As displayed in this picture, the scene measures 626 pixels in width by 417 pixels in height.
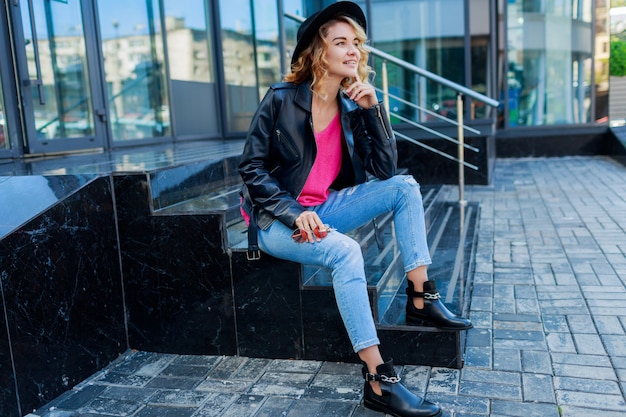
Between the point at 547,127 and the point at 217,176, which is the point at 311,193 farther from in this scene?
the point at 547,127

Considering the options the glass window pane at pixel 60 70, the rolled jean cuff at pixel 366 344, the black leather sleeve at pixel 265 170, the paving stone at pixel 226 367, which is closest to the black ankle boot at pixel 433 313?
the rolled jean cuff at pixel 366 344

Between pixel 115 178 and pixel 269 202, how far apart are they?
93 centimetres

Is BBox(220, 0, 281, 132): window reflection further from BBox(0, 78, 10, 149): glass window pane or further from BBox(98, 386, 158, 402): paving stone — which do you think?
BBox(98, 386, 158, 402): paving stone

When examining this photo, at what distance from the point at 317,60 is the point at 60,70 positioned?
3.62 m

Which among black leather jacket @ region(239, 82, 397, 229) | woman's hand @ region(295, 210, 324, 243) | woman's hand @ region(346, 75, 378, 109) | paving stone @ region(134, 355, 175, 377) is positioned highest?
woman's hand @ region(346, 75, 378, 109)

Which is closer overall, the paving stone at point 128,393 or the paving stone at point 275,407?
the paving stone at point 275,407

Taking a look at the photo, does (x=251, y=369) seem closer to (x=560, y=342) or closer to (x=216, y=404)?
(x=216, y=404)

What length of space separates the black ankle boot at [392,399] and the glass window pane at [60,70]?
149 inches

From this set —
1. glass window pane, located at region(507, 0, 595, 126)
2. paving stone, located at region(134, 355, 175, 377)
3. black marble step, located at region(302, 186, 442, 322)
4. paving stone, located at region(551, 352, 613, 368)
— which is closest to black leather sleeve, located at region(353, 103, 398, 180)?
black marble step, located at region(302, 186, 442, 322)

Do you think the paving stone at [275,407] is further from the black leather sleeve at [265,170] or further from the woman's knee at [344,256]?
the black leather sleeve at [265,170]

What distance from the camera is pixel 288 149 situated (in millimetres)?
2461

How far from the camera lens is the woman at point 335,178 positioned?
89.6 inches

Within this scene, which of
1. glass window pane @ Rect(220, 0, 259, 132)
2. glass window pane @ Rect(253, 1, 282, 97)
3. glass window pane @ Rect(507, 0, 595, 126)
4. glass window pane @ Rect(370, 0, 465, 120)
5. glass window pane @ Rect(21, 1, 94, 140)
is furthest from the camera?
glass window pane @ Rect(507, 0, 595, 126)

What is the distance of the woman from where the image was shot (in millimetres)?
2275
